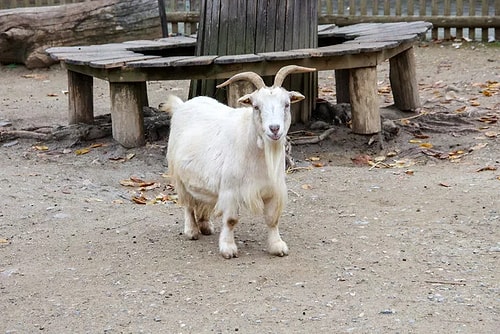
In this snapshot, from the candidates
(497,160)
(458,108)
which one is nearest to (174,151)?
(497,160)

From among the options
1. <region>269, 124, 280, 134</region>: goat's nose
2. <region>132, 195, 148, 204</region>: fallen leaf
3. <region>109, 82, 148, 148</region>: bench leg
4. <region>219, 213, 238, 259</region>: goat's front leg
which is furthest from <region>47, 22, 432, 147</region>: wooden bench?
<region>269, 124, 280, 134</region>: goat's nose

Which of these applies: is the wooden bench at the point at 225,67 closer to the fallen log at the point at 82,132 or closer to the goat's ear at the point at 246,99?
the fallen log at the point at 82,132

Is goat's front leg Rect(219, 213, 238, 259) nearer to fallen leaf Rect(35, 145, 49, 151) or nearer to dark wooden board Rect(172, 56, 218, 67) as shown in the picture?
dark wooden board Rect(172, 56, 218, 67)

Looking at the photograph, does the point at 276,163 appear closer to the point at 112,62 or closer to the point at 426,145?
the point at 112,62

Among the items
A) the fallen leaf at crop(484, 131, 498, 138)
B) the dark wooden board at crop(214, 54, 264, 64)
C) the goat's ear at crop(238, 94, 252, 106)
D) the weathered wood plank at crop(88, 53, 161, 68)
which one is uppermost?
the dark wooden board at crop(214, 54, 264, 64)

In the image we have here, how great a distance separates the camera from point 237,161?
5668mm

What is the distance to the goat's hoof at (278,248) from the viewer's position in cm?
572

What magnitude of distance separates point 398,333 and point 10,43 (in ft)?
32.3

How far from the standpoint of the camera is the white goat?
18.0 feet

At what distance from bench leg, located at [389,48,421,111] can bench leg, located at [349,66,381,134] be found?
1314 mm

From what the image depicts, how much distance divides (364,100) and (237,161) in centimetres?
311

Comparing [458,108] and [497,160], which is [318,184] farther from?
[458,108]

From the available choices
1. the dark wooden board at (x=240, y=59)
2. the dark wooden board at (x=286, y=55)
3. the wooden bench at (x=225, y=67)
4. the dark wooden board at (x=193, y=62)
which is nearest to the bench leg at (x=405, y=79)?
the wooden bench at (x=225, y=67)

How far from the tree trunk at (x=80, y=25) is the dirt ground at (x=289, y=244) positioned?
4.09m
